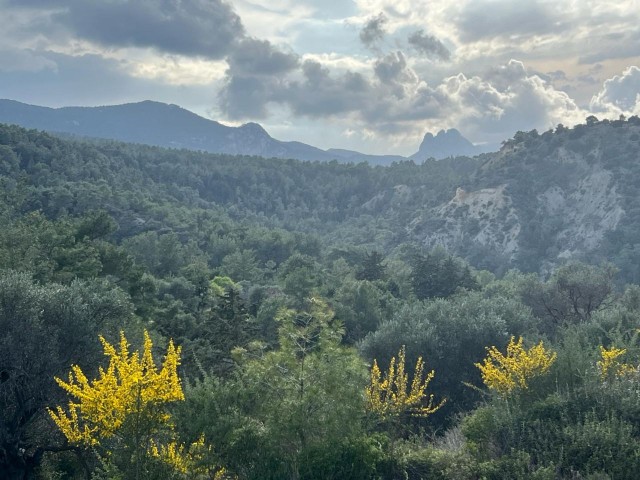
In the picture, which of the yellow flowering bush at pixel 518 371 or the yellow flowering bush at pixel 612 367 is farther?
the yellow flowering bush at pixel 518 371

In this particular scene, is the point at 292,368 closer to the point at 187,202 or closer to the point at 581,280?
the point at 581,280

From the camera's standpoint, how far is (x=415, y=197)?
16975cm

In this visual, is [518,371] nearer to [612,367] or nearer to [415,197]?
[612,367]

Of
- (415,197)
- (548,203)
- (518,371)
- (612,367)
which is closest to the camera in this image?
(612,367)

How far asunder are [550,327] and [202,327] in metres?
23.9

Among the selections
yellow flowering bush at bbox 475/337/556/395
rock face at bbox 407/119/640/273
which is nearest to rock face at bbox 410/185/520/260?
rock face at bbox 407/119/640/273

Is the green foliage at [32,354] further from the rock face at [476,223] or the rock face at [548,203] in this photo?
the rock face at [476,223]

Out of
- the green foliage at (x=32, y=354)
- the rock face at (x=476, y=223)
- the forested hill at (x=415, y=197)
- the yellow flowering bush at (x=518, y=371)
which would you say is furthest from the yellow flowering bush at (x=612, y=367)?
the rock face at (x=476, y=223)

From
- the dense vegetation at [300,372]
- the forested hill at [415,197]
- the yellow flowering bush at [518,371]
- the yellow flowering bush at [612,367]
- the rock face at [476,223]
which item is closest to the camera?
the dense vegetation at [300,372]

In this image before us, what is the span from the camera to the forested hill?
296ft

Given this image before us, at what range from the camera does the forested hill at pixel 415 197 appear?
90312 mm

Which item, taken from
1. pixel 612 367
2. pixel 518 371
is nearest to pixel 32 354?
pixel 518 371

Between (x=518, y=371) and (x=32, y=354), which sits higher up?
(x=518, y=371)

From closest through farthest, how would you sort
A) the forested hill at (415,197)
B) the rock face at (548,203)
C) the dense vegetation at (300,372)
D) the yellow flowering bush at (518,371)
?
the dense vegetation at (300,372) < the yellow flowering bush at (518,371) < the forested hill at (415,197) < the rock face at (548,203)
